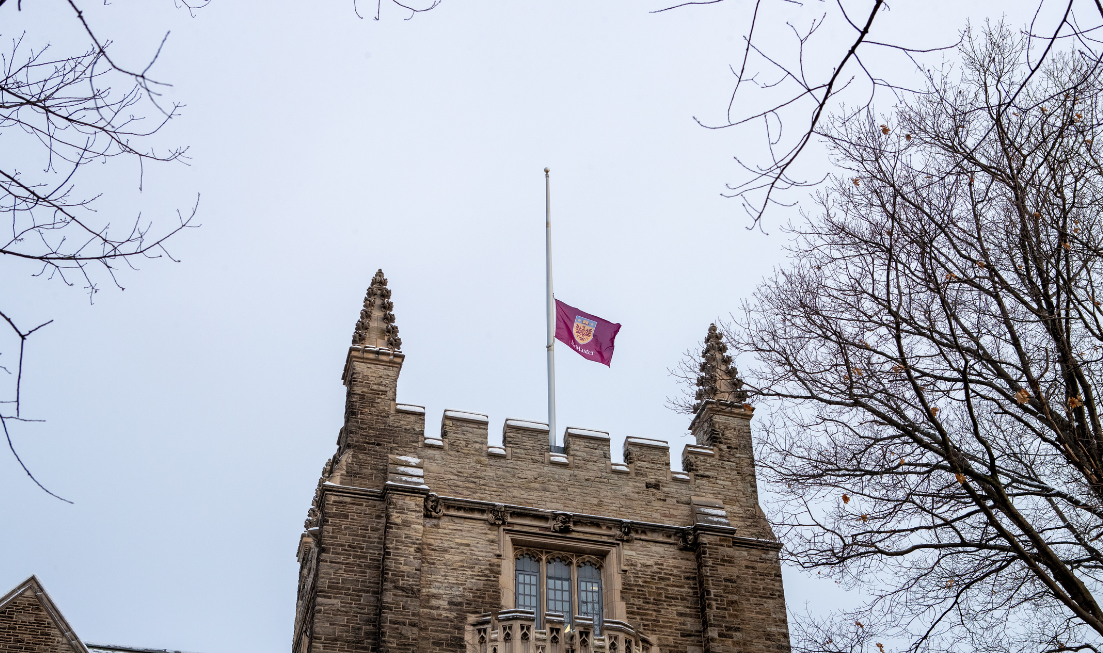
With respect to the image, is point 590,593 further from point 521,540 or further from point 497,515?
point 497,515

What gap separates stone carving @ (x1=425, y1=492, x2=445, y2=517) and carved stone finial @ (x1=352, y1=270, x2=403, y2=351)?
275 centimetres

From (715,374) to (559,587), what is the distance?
4.95 m

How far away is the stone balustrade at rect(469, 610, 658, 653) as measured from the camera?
51.5 ft

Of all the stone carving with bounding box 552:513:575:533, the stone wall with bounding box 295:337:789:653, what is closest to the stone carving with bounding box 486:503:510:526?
the stone wall with bounding box 295:337:789:653

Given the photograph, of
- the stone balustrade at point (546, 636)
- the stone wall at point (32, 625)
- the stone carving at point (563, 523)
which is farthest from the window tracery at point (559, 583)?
the stone wall at point (32, 625)

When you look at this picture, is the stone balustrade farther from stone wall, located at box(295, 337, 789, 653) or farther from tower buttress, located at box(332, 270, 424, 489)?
tower buttress, located at box(332, 270, 424, 489)

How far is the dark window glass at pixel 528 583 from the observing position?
16875 mm

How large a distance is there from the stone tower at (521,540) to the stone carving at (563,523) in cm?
2

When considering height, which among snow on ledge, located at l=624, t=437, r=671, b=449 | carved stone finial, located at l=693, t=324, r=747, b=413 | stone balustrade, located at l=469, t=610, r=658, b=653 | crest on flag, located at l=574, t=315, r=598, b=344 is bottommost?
stone balustrade, located at l=469, t=610, r=658, b=653

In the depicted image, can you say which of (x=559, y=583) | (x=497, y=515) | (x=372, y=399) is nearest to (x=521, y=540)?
(x=497, y=515)

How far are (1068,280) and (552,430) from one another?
10.4 m

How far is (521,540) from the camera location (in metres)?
17.3

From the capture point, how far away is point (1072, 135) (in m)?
11.3

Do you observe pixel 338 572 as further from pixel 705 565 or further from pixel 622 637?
pixel 705 565
